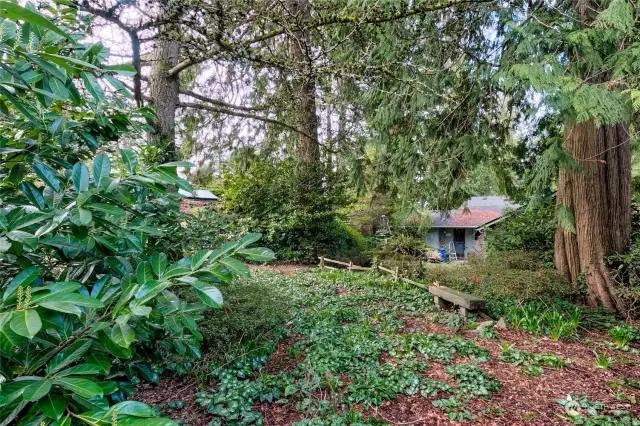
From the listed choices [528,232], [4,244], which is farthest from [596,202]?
[4,244]

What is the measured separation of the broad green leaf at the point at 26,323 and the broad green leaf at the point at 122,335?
0.62 ft

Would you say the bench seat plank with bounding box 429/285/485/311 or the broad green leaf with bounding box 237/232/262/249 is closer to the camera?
the broad green leaf with bounding box 237/232/262/249

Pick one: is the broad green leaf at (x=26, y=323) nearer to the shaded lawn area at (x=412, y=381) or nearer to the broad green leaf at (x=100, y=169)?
the broad green leaf at (x=100, y=169)

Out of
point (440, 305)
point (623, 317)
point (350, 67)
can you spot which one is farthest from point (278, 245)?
point (623, 317)

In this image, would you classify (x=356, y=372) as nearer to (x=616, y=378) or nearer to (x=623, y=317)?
(x=616, y=378)

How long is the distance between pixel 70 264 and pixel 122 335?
0.55 metres

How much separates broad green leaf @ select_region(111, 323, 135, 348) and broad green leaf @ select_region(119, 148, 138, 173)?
1.70 ft

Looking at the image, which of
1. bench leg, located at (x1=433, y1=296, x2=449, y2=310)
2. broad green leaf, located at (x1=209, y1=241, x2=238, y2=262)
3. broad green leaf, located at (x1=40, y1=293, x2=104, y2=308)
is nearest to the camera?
broad green leaf, located at (x1=40, y1=293, x2=104, y2=308)

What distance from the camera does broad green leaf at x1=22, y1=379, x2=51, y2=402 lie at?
2.51ft

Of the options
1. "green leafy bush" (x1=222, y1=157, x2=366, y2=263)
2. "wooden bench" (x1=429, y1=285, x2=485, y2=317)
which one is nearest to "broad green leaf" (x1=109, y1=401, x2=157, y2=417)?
"wooden bench" (x1=429, y1=285, x2=485, y2=317)

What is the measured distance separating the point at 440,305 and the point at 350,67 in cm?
379

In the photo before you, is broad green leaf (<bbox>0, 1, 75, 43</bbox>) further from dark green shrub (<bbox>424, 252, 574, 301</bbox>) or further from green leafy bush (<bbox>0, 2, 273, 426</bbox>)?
dark green shrub (<bbox>424, 252, 574, 301</bbox>)

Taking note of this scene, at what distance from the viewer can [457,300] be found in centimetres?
485

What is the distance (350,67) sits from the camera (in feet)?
13.0
